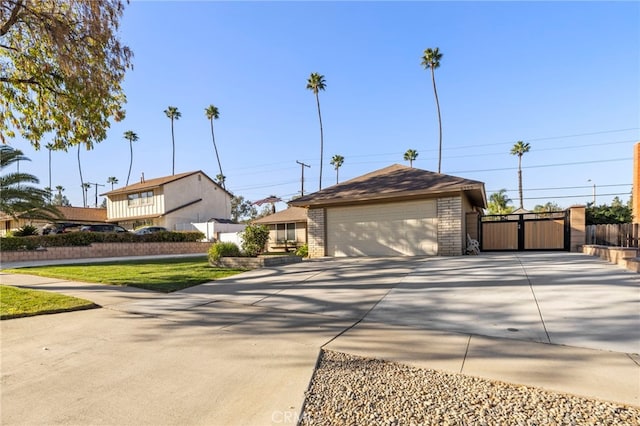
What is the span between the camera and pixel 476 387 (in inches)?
122

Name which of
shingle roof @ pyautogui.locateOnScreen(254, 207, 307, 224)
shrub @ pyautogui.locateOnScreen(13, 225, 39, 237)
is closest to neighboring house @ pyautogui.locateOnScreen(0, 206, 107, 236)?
shrub @ pyautogui.locateOnScreen(13, 225, 39, 237)

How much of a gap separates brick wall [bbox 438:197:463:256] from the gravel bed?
34.3 feet

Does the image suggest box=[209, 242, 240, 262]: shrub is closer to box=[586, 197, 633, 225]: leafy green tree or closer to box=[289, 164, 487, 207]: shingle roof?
box=[289, 164, 487, 207]: shingle roof

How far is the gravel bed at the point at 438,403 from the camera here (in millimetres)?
2605

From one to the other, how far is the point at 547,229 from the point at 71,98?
61.4 ft

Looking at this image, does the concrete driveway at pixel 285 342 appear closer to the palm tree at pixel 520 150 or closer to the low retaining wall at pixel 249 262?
the low retaining wall at pixel 249 262

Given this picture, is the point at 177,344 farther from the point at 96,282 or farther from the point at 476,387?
the point at 96,282

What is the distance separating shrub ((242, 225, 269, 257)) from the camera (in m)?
12.9

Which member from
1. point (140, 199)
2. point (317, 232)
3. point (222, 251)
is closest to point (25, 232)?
point (222, 251)

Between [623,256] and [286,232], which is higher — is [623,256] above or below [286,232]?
above

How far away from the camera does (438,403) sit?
2848 mm

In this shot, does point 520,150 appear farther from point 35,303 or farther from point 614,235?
point 35,303

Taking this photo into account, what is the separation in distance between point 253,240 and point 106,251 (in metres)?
12.9

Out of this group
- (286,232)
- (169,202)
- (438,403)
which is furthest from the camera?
(169,202)
